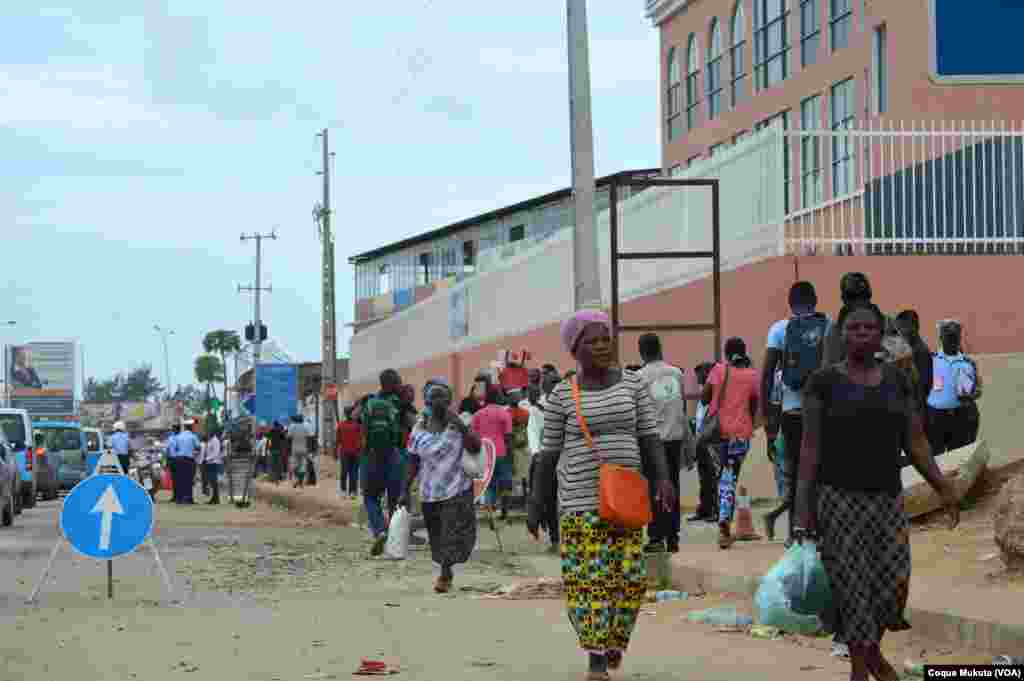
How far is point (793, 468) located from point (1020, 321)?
33.2ft

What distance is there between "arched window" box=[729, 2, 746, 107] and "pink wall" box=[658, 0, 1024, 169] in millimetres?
176

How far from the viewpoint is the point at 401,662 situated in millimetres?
10828

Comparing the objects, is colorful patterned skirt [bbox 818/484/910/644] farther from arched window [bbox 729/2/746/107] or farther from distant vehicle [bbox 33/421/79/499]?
distant vehicle [bbox 33/421/79/499]

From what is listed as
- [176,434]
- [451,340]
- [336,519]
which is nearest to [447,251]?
[451,340]

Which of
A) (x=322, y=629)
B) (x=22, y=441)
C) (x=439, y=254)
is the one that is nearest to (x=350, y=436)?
(x=22, y=441)

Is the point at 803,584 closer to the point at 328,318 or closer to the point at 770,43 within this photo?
the point at 770,43

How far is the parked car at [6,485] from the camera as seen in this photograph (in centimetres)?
2802

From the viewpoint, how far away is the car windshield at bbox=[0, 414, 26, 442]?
35031 mm

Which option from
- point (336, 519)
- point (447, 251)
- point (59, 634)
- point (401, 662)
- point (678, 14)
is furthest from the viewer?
point (447, 251)

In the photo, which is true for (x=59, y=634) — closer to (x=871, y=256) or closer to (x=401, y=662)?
(x=401, y=662)

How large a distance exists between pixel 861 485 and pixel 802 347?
5.15 metres

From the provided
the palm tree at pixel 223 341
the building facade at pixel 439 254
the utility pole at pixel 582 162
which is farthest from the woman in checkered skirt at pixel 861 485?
the palm tree at pixel 223 341

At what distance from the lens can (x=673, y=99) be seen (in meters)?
46.2

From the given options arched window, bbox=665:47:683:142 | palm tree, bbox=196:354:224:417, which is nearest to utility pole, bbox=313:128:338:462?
arched window, bbox=665:47:683:142
